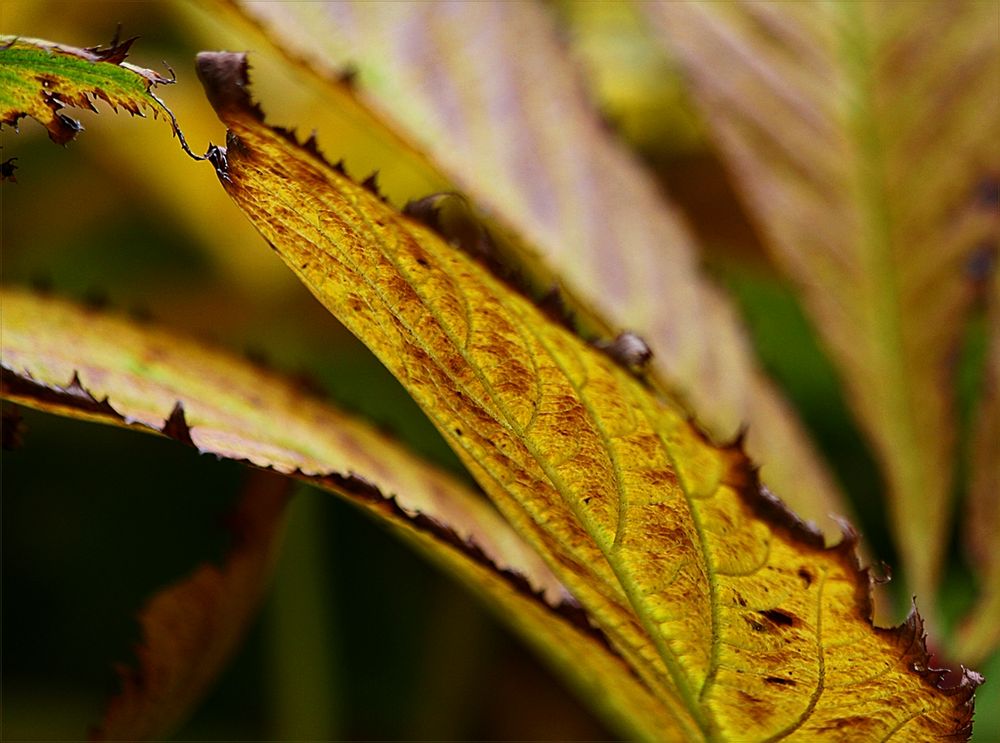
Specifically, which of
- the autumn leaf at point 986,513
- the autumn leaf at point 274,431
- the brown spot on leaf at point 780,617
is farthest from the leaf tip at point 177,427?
the autumn leaf at point 986,513

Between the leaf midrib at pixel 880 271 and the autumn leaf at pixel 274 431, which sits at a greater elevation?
the leaf midrib at pixel 880 271

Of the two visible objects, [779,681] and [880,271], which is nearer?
[779,681]

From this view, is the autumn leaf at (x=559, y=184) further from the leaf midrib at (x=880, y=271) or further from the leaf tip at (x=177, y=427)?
the leaf tip at (x=177, y=427)

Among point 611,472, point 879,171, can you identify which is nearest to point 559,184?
point 879,171

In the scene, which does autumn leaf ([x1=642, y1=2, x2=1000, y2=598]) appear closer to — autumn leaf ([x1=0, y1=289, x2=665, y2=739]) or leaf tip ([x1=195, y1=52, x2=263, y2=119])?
autumn leaf ([x1=0, y1=289, x2=665, y2=739])

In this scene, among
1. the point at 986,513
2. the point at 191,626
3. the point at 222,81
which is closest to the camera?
the point at 222,81

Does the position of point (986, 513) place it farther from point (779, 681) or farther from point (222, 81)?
point (222, 81)

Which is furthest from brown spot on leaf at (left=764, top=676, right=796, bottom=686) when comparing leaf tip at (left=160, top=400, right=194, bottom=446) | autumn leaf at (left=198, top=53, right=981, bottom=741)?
leaf tip at (left=160, top=400, right=194, bottom=446)
